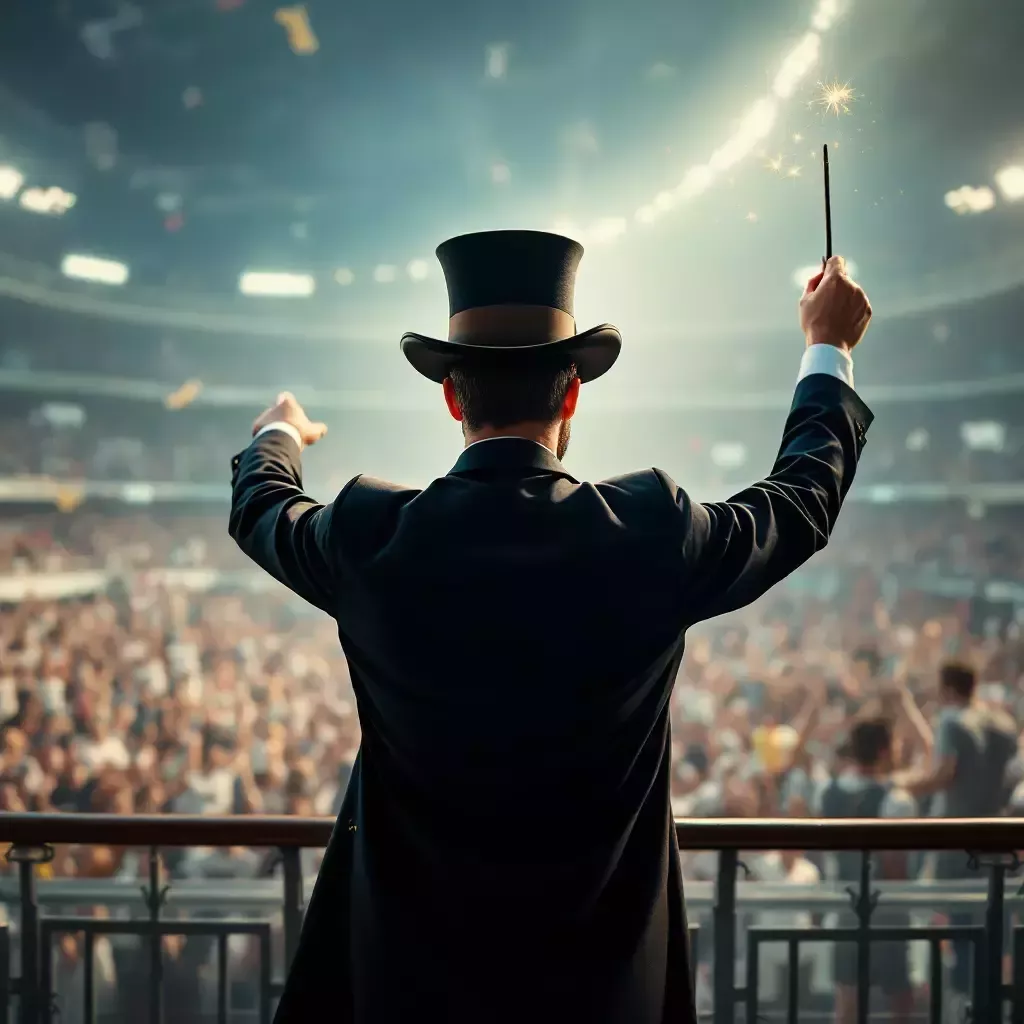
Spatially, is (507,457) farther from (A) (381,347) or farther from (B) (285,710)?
(A) (381,347)

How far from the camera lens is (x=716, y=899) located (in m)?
1.49

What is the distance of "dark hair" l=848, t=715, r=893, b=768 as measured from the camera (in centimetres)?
275

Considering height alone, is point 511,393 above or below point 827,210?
below

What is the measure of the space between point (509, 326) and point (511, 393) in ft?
0.32

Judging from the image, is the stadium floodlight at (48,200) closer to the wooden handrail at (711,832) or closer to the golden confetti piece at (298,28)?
the golden confetti piece at (298,28)

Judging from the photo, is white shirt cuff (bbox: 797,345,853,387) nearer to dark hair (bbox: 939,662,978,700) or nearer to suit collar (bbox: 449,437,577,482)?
suit collar (bbox: 449,437,577,482)

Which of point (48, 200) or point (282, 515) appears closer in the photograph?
point (282, 515)

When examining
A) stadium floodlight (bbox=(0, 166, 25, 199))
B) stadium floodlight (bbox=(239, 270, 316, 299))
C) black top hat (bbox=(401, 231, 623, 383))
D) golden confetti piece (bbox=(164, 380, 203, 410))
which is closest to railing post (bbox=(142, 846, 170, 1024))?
black top hat (bbox=(401, 231, 623, 383))

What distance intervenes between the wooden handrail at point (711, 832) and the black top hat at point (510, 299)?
729 millimetres

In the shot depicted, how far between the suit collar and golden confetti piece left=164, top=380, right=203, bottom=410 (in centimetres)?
1704

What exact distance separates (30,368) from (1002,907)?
16.7 m

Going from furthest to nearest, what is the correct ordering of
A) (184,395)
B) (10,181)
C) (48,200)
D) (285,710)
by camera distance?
1. (184,395)
2. (48,200)
3. (10,181)
4. (285,710)

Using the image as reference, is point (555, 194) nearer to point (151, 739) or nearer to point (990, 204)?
point (990, 204)

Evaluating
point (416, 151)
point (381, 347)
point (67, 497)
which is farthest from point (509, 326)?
point (381, 347)
